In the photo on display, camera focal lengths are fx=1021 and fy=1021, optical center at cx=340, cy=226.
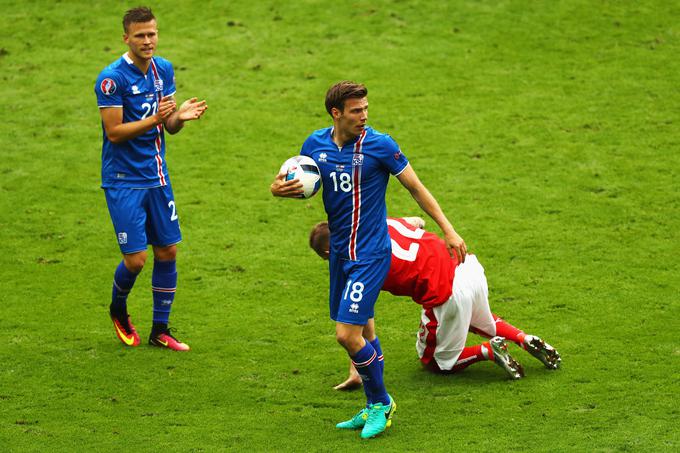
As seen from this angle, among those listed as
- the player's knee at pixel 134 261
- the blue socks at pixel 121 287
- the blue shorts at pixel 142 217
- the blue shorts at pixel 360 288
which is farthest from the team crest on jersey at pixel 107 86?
the blue shorts at pixel 360 288

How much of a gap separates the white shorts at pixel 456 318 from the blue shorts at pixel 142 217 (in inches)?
88.1

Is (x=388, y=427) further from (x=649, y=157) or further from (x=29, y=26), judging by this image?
(x=29, y=26)

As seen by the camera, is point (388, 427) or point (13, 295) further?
point (13, 295)

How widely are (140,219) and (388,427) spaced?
8.79ft

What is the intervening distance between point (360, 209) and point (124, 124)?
2.20 meters

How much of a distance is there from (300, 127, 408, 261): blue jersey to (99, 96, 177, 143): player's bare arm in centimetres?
145

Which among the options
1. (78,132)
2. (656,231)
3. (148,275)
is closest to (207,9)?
(78,132)

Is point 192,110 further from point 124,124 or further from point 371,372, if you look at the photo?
point 371,372

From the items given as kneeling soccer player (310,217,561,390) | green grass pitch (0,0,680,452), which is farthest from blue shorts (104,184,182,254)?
kneeling soccer player (310,217,561,390)

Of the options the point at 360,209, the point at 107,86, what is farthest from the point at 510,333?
the point at 107,86

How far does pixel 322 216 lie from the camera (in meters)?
11.3

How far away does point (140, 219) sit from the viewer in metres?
8.11

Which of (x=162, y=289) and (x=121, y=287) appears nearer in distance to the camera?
(x=121, y=287)

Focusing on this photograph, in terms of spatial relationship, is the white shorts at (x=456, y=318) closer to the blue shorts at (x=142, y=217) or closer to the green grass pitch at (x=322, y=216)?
the green grass pitch at (x=322, y=216)
